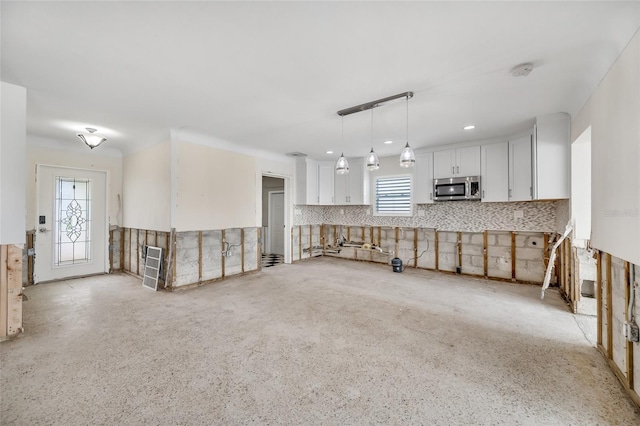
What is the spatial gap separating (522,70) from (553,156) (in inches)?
72.9

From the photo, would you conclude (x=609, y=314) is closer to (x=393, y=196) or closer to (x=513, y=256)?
(x=513, y=256)

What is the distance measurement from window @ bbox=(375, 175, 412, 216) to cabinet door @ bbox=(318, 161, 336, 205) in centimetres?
123

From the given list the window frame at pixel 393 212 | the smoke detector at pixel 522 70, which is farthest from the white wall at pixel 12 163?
the window frame at pixel 393 212

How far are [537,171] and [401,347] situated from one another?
3.15 meters

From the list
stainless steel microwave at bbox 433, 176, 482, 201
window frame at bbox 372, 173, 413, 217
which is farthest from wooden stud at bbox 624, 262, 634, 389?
window frame at bbox 372, 173, 413, 217

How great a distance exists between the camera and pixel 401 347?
2506 millimetres

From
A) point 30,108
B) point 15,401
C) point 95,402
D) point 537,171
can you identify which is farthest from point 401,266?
point 30,108

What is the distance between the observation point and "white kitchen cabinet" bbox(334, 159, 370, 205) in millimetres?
6346

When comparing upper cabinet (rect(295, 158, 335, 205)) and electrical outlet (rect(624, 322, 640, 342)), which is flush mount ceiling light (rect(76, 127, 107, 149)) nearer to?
upper cabinet (rect(295, 158, 335, 205))

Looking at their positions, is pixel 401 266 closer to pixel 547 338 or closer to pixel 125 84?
pixel 547 338

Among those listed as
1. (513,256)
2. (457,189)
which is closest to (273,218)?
(457,189)

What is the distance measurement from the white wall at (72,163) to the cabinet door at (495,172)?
7.43 metres

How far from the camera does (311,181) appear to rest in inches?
257

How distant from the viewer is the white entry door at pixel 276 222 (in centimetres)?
777
